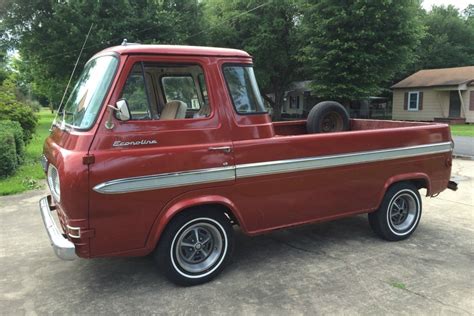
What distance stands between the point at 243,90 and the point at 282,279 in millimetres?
2000

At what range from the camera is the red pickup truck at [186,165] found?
3.65m

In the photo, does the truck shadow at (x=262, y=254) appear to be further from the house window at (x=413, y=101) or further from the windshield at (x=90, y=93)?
the house window at (x=413, y=101)

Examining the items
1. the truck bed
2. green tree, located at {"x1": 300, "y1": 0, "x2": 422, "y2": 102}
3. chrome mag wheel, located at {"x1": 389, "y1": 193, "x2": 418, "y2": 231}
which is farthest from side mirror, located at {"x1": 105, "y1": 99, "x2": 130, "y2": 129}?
green tree, located at {"x1": 300, "y1": 0, "x2": 422, "y2": 102}

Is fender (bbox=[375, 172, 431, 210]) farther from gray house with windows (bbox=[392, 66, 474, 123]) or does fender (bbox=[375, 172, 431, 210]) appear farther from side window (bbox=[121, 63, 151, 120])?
gray house with windows (bbox=[392, 66, 474, 123])

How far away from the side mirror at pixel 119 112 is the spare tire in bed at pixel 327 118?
297cm

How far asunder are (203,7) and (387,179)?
23341mm

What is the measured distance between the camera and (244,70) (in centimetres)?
442

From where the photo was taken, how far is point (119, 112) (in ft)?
12.1

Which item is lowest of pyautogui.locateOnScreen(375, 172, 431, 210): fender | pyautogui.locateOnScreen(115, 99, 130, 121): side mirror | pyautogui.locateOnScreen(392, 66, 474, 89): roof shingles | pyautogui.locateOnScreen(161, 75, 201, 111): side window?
pyautogui.locateOnScreen(375, 172, 431, 210): fender

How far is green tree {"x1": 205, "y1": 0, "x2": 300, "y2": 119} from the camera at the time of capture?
27312 millimetres

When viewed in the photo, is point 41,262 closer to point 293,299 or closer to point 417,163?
point 293,299

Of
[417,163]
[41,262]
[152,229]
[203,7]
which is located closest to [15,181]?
[41,262]

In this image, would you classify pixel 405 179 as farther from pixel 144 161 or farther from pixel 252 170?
pixel 144 161

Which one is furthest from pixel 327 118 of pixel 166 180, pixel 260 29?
pixel 260 29
